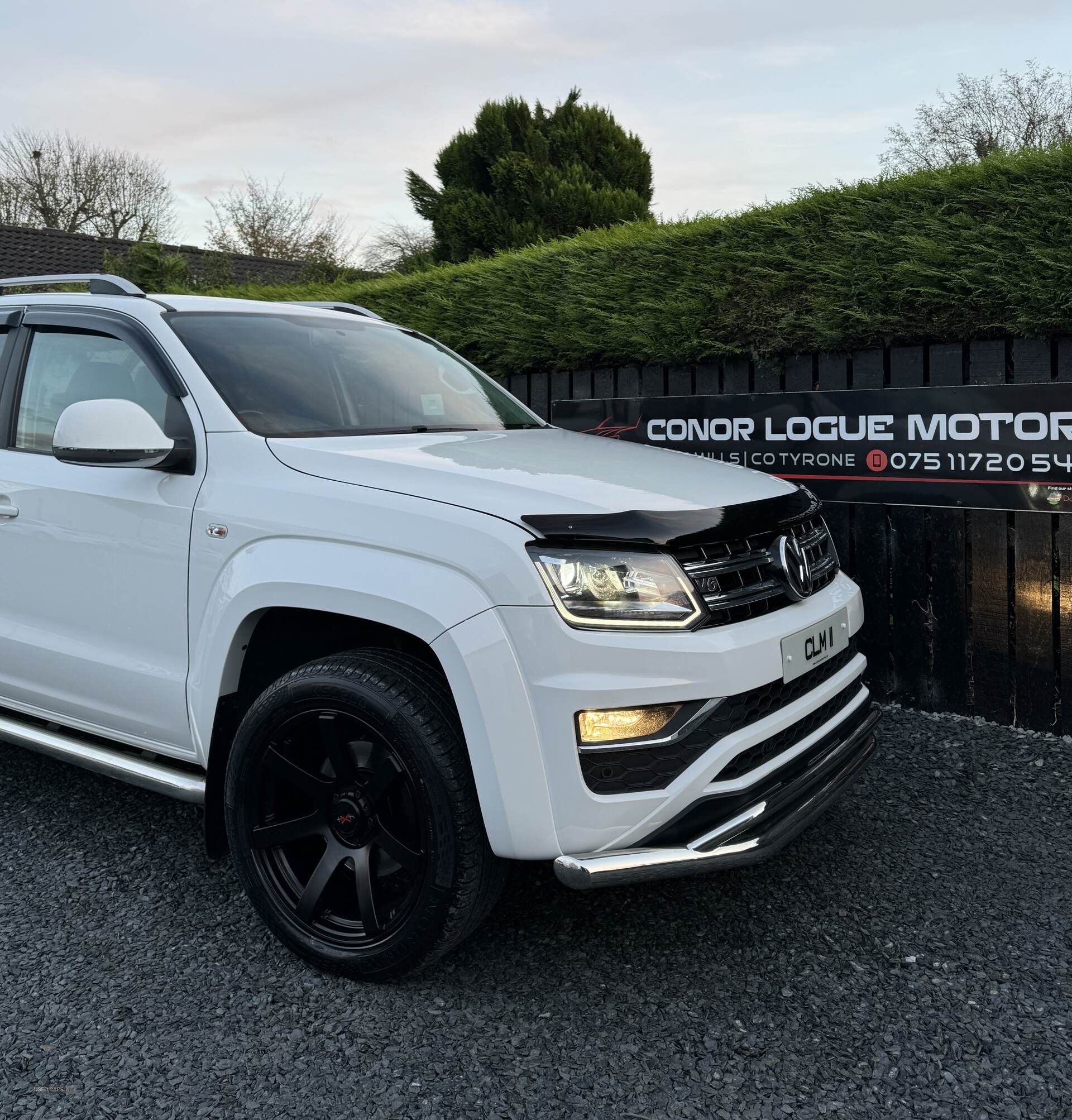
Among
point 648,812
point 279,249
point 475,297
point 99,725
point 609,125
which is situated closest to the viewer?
point 648,812

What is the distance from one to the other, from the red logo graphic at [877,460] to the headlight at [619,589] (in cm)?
264

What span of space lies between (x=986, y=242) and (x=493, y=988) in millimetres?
3749

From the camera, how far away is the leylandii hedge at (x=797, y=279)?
4.34 m

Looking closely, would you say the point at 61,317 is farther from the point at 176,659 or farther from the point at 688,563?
the point at 688,563

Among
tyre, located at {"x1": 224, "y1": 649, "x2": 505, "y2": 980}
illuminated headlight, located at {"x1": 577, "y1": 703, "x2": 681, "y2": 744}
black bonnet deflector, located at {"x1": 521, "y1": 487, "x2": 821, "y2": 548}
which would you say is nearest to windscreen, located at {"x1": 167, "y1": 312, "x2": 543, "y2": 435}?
tyre, located at {"x1": 224, "y1": 649, "x2": 505, "y2": 980}

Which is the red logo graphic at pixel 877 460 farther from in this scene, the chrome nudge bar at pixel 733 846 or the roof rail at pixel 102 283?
the roof rail at pixel 102 283

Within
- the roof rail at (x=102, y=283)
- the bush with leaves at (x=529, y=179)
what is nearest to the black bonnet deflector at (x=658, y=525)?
the roof rail at (x=102, y=283)

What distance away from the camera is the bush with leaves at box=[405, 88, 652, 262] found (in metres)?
16.3

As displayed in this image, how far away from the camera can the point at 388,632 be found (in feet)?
8.89

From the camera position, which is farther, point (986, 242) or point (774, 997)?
point (986, 242)

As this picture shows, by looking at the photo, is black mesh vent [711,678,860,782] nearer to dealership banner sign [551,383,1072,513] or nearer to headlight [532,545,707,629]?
headlight [532,545,707,629]

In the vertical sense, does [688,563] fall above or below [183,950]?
above

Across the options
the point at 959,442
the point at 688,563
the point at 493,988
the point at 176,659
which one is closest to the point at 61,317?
the point at 176,659

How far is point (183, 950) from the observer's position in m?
2.87
